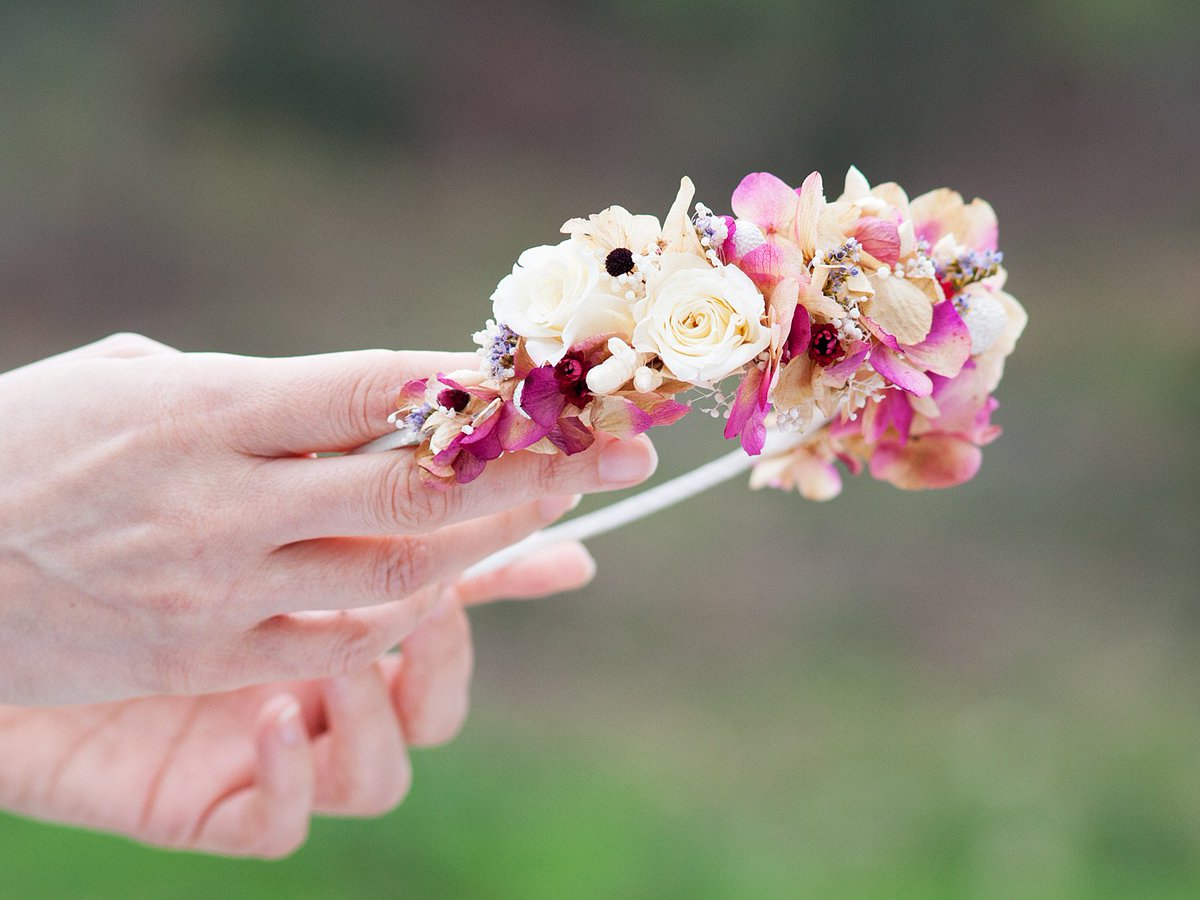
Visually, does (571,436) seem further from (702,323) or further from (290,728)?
(290,728)

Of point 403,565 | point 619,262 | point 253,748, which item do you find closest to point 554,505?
point 403,565

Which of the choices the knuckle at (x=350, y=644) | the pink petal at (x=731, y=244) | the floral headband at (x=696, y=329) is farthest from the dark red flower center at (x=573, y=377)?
the knuckle at (x=350, y=644)

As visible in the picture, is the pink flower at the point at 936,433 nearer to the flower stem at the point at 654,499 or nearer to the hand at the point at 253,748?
the flower stem at the point at 654,499

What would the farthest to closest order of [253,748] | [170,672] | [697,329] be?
[253,748] < [170,672] < [697,329]

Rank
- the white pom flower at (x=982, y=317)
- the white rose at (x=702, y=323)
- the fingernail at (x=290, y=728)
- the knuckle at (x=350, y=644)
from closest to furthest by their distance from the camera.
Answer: the white rose at (x=702, y=323), the white pom flower at (x=982, y=317), the knuckle at (x=350, y=644), the fingernail at (x=290, y=728)

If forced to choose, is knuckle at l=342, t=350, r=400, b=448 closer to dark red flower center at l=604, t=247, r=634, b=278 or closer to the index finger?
the index finger

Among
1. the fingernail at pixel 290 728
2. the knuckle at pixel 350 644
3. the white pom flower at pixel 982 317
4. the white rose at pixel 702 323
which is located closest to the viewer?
the white rose at pixel 702 323
